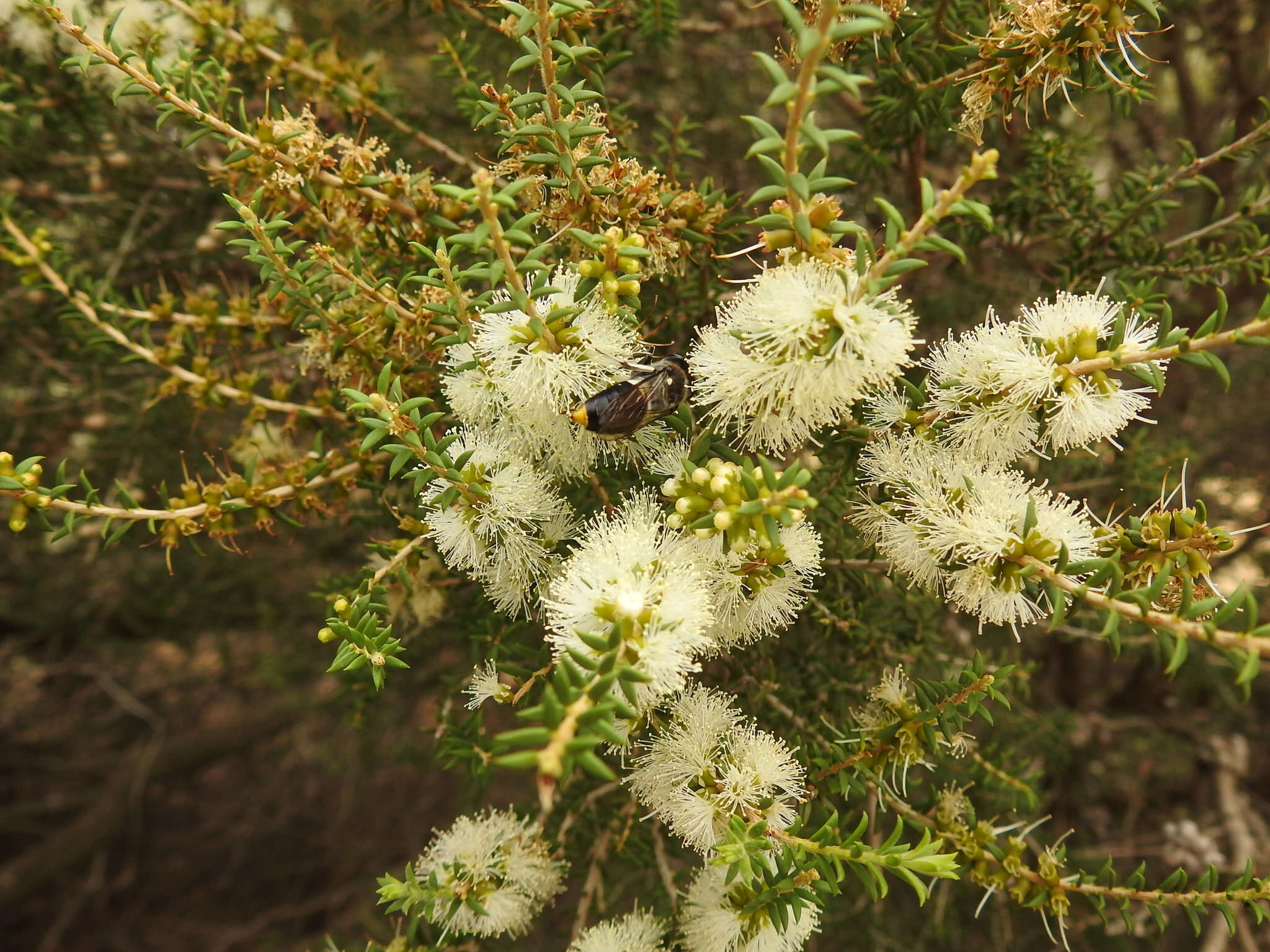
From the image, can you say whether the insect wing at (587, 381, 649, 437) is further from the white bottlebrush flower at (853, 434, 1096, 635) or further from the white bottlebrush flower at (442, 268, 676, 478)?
the white bottlebrush flower at (853, 434, 1096, 635)

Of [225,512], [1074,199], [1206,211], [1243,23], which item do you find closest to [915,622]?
[1074,199]

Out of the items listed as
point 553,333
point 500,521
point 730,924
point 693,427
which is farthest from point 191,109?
point 730,924

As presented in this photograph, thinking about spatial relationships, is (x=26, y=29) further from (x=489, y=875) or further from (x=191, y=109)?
(x=489, y=875)

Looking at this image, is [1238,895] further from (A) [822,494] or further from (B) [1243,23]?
(B) [1243,23]

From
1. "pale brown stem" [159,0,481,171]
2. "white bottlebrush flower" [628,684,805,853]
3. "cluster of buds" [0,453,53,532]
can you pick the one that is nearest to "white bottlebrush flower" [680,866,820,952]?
"white bottlebrush flower" [628,684,805,853]

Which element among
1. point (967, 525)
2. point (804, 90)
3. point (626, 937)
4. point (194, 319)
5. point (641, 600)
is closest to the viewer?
point (804, 90)
